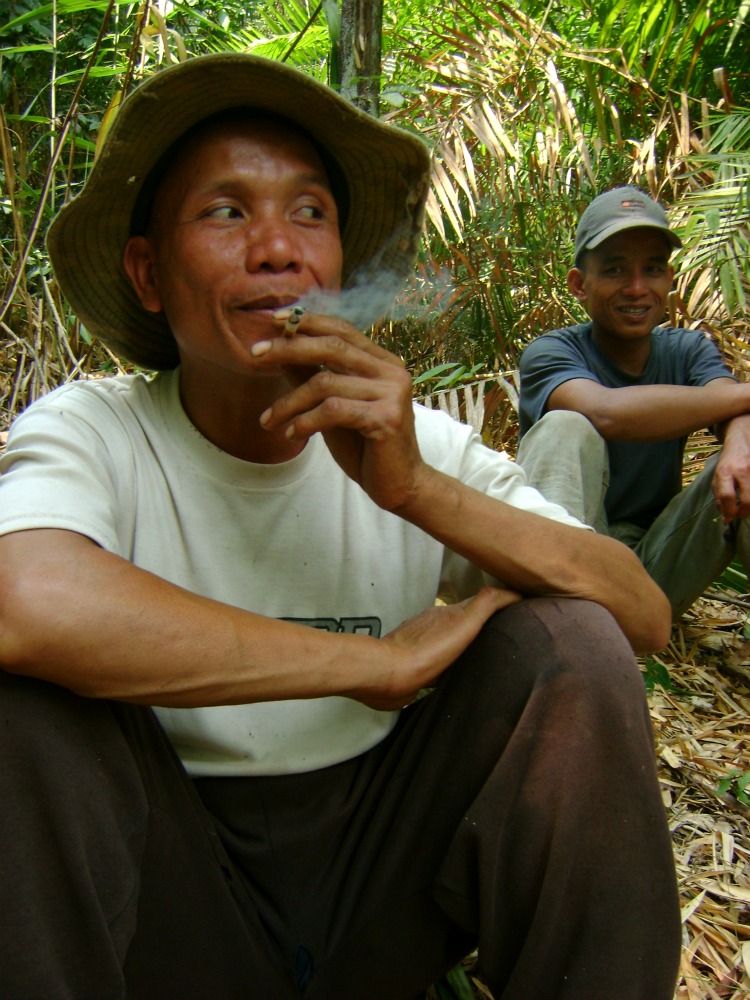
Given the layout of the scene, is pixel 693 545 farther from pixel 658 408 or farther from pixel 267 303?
pixel 267 303

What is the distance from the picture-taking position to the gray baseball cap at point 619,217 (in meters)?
3.21

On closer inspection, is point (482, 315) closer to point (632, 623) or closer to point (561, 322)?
point (561, 322)

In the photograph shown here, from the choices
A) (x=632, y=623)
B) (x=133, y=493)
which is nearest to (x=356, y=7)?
(x=133, y=493)

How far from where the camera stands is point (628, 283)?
3.21 metres

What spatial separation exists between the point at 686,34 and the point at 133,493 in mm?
4692

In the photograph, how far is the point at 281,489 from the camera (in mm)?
1625

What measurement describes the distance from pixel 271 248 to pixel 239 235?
80 millimetres

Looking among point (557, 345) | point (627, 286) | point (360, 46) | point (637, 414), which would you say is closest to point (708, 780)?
point (637, 414)

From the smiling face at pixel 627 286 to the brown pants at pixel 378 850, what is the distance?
2.08 meters

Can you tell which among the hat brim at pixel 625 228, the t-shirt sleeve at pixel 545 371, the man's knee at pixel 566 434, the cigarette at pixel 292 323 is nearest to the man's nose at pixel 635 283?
the hat brim at pixel 625 228

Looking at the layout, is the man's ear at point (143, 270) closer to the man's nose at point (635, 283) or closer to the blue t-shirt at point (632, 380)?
the blue t-shirt at point (632, 380)

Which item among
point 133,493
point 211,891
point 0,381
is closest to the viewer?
point 211,891

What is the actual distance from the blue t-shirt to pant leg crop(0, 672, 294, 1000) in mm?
2165

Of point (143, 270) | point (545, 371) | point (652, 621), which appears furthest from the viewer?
point (545, 371)
